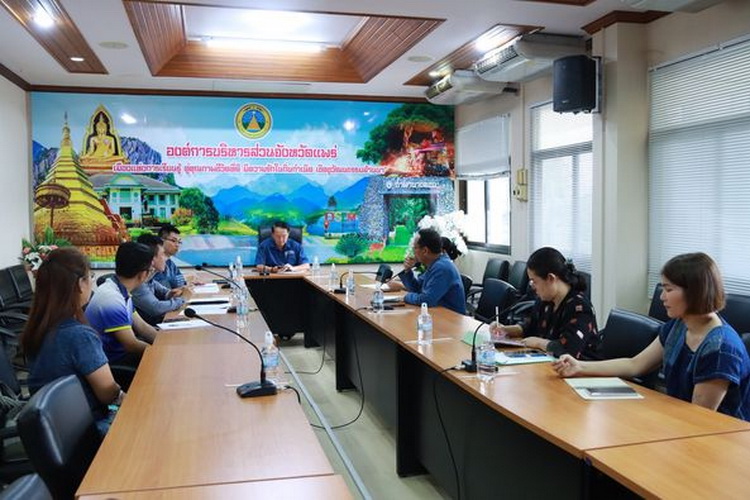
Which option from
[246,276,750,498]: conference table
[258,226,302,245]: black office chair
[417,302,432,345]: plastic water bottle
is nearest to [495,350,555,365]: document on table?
[246,276,750,498]: conference table

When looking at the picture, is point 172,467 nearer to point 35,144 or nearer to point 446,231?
point 446,231

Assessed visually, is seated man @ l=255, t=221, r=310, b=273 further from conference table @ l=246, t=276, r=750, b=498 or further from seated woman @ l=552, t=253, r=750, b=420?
seated woman @ l=552, t=253, r=750, b=420

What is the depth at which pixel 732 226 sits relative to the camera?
4145 mm

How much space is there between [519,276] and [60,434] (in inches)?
197

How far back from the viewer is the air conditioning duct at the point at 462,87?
634 centimetres

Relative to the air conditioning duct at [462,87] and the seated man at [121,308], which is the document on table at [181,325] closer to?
the seated man at [121,308]

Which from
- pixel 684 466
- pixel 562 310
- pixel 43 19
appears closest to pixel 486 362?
pixel 562 310

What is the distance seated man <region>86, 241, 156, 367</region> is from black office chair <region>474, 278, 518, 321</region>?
7.80ft

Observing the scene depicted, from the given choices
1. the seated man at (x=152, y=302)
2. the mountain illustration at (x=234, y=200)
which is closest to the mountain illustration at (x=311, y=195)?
the mountain illustration at (x=234, y=200)

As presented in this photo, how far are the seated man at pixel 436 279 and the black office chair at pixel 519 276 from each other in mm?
1813

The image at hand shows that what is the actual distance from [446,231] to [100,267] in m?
4.14

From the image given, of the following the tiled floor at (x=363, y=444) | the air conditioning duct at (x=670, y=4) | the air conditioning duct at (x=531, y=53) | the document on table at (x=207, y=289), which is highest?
the air conditioning duct at (x=531, y=53)

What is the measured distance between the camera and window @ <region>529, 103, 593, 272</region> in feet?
18.2

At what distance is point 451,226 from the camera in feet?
24.2
